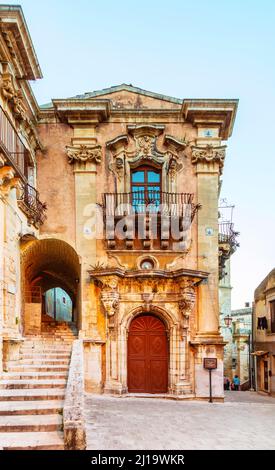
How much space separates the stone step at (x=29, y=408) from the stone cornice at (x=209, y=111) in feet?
37.7

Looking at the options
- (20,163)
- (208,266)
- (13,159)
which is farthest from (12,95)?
(208,266)

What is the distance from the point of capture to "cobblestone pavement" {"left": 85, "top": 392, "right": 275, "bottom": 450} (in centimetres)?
870

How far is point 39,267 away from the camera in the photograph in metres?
19.1

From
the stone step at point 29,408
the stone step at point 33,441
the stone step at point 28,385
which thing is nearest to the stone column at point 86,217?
the stone step at point 28,385

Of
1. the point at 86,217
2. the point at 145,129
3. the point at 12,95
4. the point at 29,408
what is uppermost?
the point at 145,129

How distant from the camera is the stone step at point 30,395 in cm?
905

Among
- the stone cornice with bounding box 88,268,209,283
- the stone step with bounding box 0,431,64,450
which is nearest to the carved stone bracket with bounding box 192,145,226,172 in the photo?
the stone cornice with bounding box 88,268,209,283

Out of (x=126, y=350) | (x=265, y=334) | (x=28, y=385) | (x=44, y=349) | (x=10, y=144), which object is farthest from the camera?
(x=265, y=334)

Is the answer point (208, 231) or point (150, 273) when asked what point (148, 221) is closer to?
point (150, 273)

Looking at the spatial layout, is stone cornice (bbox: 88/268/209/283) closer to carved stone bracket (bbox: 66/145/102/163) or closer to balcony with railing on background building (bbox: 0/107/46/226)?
balcony with railing on background building (bbox: 0/107/46/226)

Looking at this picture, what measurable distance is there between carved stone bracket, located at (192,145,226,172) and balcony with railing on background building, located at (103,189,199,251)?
1340 mm

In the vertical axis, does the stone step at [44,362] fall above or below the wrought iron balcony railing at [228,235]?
below

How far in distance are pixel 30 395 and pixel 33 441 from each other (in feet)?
6.54

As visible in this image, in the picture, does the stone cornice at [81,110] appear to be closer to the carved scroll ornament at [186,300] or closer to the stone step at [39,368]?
the carved scroll ornament at [186,300]
